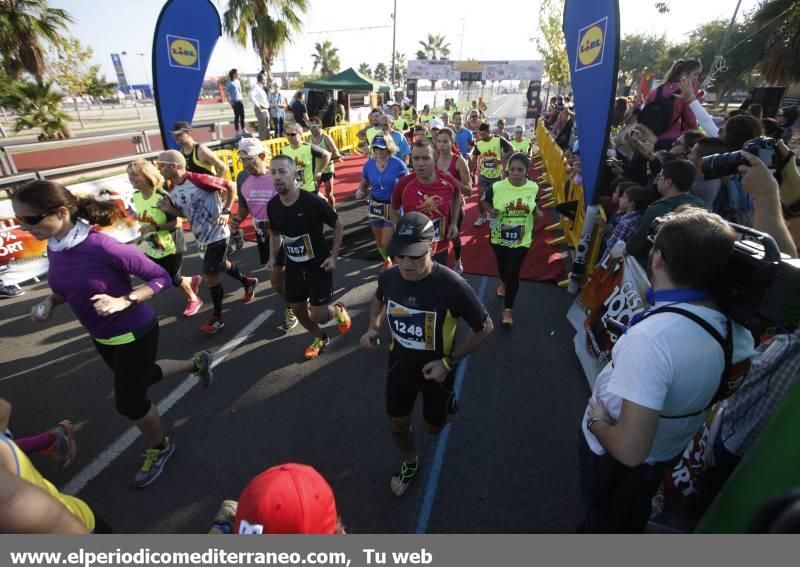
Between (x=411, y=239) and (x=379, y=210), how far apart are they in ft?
12.9

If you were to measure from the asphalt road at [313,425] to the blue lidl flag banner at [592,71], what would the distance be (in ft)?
7.24

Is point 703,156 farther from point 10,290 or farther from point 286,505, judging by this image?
point 10,290

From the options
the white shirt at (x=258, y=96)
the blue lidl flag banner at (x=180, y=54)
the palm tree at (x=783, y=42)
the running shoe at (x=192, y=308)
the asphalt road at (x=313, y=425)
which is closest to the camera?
the asphalt road at (x=313, y=425)

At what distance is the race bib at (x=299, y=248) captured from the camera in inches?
161

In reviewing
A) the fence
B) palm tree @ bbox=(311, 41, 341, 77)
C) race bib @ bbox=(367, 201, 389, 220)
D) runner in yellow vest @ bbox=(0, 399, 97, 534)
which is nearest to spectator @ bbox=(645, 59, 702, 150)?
the fence

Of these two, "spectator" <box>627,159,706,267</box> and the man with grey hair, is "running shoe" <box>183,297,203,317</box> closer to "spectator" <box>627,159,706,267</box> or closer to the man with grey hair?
the man with grey hair

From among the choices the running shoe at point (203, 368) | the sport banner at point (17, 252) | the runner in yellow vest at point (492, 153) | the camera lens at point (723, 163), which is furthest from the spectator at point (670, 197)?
the sport banner at point (17, 252)

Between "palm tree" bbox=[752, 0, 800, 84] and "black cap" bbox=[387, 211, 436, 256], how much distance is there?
68.4 feet

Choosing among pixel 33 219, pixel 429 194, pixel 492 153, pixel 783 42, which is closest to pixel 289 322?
pixel 429 194

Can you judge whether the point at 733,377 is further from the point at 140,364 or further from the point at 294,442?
the point at 140,364

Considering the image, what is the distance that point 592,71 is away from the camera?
4699mm

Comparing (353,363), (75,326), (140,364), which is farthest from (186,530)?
(75,326)

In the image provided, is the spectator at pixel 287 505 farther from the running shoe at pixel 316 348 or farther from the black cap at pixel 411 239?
the running shoe at pixel 316 348

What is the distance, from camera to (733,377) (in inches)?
67.5
